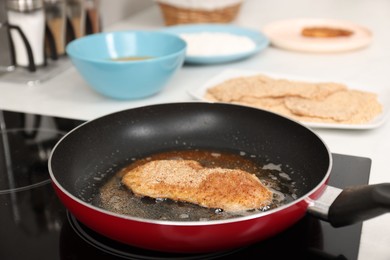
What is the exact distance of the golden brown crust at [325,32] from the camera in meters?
1.58

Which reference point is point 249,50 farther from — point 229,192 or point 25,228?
point 25,228

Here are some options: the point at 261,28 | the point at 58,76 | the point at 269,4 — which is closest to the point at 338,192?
the point at 58,76

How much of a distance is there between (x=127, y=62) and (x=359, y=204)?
610 mm

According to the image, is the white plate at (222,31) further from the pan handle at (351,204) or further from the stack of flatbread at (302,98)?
the pan handle at (351,204)

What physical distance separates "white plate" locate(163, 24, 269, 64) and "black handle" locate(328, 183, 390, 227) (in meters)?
0.76

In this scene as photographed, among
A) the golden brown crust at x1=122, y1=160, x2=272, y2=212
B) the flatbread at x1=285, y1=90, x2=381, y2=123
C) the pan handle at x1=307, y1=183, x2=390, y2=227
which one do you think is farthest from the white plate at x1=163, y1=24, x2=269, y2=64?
the pan handle at x1=307, y1=183, x2=390, y2=227

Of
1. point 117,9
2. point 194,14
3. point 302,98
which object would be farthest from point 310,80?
point 117,9

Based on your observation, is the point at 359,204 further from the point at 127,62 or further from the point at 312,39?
the point at 312,39

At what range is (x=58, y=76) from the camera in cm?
136

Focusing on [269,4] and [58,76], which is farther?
[269,4]

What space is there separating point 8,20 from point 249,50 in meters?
0.57

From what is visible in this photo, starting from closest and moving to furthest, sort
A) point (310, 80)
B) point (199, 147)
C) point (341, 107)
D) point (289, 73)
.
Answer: point (199, 147) → point (341, 107) → point (310, 80) → point (289, 73)

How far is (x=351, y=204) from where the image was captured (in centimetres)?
65

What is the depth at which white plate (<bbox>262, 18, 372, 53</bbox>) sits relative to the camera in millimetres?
1509
